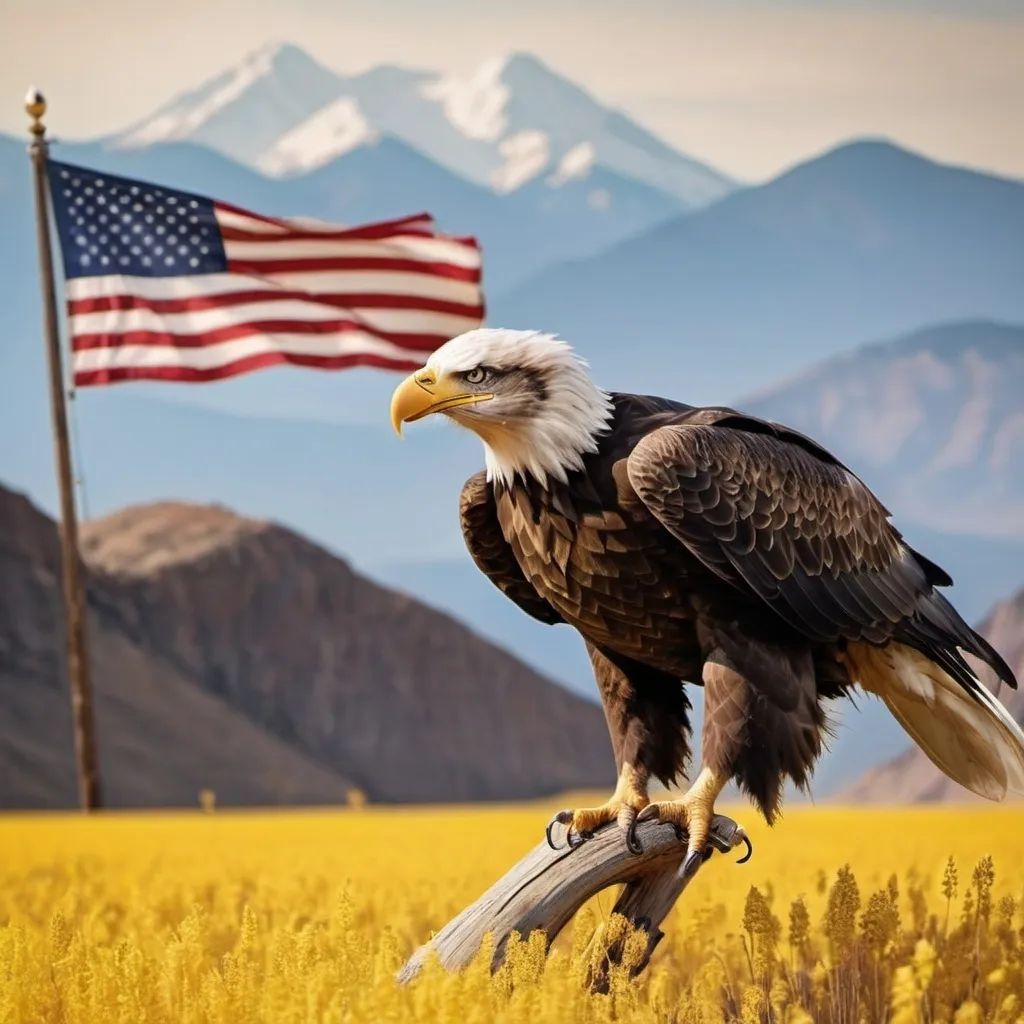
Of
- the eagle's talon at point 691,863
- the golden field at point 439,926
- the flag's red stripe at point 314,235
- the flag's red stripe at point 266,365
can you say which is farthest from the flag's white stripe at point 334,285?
the eagle's talon at point 691,863

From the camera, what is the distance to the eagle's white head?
4504 mm

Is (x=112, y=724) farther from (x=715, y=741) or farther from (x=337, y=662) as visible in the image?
(x=715, y=741)

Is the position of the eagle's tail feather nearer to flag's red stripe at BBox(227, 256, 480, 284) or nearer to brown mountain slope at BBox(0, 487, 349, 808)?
flag's red stripe at BBox(227, 256, 480, 284)

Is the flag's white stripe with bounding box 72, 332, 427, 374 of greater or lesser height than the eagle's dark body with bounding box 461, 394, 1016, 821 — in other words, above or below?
below

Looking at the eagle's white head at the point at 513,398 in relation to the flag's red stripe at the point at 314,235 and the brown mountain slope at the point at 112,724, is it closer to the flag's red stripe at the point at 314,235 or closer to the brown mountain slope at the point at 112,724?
the flag's red stripe at the point at 314,235

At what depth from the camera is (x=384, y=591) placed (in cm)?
4778

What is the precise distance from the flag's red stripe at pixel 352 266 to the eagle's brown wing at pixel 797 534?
21.9 feet

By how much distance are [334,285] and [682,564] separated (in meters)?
7.33

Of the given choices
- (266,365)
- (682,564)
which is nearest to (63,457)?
(266,365)

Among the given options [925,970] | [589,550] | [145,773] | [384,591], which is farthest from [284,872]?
[384,591]

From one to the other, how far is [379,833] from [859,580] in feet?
21.0

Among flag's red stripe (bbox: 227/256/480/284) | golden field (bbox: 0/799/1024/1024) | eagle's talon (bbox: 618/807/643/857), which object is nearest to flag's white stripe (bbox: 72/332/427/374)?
flag's red stripe (bbox: 227/256/480/284)

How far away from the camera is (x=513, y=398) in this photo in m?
4.52

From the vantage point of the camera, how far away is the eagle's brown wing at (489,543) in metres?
5.00
